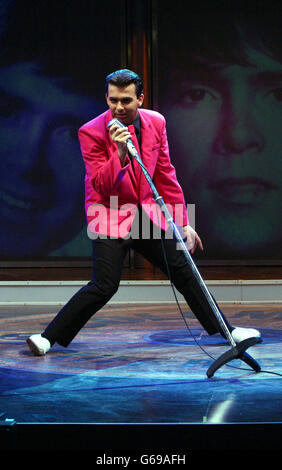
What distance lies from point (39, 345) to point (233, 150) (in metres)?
3.69

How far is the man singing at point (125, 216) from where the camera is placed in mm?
2975

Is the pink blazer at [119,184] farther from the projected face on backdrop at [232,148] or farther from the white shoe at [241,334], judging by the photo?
the projected face on backdrop at [232,148]

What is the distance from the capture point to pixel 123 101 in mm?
2857

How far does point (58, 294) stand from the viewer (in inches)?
197

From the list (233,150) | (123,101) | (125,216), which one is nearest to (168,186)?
(125,216)

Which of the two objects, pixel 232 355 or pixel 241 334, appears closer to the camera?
pixel 232 355

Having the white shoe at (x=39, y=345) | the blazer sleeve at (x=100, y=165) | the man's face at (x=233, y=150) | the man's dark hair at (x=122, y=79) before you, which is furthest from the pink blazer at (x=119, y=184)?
the man's face at (x=233, y=150)

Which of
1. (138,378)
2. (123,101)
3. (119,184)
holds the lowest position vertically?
(138,378)

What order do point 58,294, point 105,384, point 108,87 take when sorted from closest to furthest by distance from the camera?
point 105,384
point 108,87
point 58,294

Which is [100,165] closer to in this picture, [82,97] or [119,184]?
[119,184]

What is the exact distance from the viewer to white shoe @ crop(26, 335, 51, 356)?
3.12m
